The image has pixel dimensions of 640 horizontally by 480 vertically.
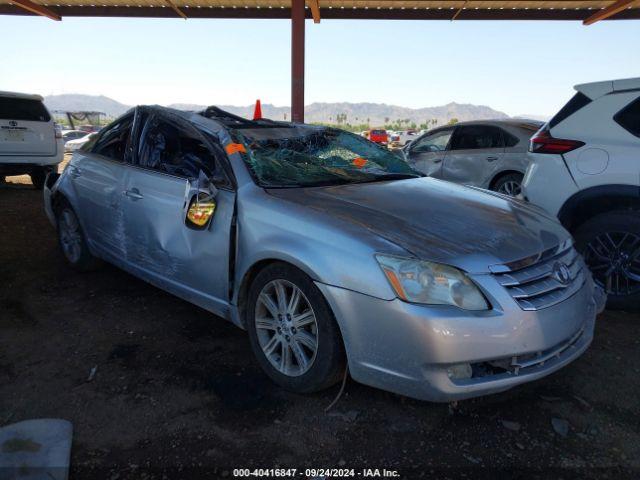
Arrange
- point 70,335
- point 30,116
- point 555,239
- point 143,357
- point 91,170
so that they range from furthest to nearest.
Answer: point 30,116, point 91,170, point 70,335, point 143,357, point 555,239

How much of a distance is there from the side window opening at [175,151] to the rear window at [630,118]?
9.55ft

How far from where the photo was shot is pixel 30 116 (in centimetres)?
891

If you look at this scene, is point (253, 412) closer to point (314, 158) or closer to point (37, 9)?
point (314, 158)

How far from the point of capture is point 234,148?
2953 mm

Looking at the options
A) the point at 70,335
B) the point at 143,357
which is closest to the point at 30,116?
the point at 70,335

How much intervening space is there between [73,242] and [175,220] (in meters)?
1.89

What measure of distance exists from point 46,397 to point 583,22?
12820 millimetres

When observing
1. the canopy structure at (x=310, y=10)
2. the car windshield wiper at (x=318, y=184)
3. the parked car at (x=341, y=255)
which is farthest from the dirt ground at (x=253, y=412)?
the canopy structure at (x=310, y=10)

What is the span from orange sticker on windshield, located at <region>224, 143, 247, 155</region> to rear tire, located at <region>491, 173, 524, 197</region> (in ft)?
16.4

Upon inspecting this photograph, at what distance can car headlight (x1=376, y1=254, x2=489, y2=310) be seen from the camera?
2.07 meters

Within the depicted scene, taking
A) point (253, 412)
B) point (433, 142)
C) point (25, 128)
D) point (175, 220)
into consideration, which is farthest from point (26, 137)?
point (253, 412)

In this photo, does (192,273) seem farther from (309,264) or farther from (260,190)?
(309,264)

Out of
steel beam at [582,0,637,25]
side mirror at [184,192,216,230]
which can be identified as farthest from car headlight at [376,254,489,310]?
steel beam at [582,0,637,25]

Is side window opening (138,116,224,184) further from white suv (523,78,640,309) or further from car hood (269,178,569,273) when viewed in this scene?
white suv (523,78,640,309)
